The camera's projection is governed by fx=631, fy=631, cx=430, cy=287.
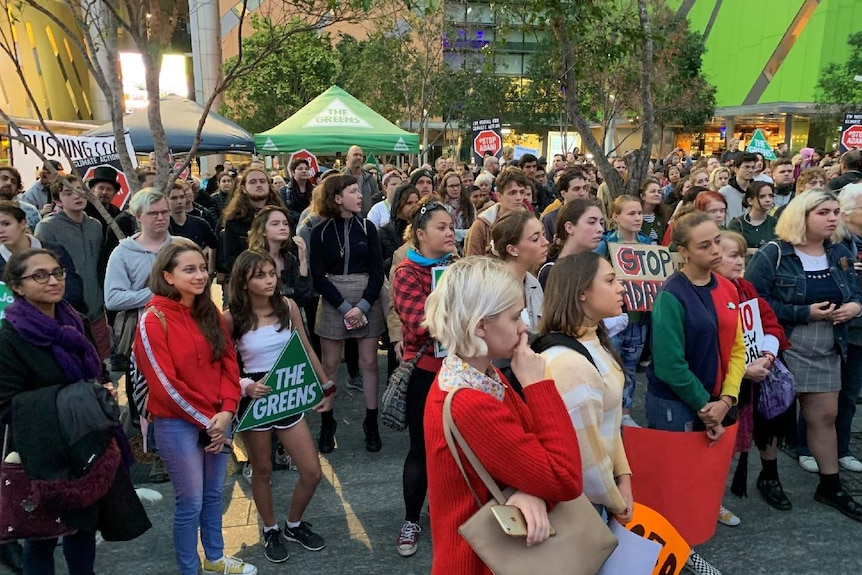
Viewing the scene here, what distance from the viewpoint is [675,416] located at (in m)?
3.30

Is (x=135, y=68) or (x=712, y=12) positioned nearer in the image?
(x=135, y=68)

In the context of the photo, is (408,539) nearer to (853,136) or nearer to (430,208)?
(430,208)

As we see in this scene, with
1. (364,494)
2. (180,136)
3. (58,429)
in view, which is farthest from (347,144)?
(58,429)

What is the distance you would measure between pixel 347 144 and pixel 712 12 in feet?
124

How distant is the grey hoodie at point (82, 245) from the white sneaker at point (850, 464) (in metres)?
5.74

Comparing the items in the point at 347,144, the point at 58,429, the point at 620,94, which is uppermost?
the point at 620,94

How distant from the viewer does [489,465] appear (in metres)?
1.69

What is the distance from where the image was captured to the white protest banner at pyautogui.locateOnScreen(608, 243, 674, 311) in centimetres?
462

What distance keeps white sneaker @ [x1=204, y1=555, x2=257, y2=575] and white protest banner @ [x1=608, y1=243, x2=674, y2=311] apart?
3.02 m

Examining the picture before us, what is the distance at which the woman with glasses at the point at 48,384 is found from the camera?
107 inches

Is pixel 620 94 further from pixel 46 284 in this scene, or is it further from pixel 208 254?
pixel 46 284

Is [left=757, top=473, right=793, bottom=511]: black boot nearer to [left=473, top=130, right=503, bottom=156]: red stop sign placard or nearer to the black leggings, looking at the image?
the black leggings

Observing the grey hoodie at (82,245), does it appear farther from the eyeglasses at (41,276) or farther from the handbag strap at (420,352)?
the handbag strap at (420,352)

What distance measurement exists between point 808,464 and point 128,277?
490 cm
